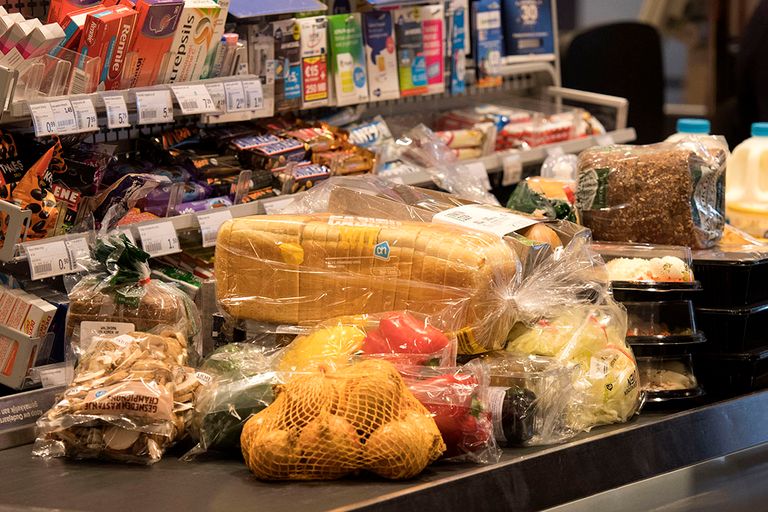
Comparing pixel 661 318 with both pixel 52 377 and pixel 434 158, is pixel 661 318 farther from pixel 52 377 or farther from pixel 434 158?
pixel 434 158

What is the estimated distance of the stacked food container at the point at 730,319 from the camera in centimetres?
270

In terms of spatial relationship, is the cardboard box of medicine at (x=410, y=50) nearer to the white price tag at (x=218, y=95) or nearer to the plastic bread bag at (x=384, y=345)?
the white price tag at (x=218, y=95)

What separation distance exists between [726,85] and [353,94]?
4.95m

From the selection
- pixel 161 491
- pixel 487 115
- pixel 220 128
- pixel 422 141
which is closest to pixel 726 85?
pixel 487 115

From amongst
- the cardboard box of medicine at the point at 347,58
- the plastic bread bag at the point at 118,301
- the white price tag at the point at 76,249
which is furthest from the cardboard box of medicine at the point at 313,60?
the plastic bread bag at the point at 118,301

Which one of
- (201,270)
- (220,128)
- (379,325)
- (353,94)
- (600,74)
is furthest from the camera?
(600,74)

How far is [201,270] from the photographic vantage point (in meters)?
3.30

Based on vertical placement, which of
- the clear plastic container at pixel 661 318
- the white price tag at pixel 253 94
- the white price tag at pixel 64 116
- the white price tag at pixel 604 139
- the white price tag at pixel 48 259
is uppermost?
the white price tag at pixel 64 116

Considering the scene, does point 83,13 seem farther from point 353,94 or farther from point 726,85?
point 726,85

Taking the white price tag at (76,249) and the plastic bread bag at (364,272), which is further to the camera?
the white price tag at (76,249)

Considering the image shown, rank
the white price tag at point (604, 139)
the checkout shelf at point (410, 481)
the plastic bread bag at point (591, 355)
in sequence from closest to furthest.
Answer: the checkout shelf at point (410, 481) < the plastic bread bag at point (591, 355) < the white price tag at point (604, 139)

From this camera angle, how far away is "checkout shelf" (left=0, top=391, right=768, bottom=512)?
1.99 meters

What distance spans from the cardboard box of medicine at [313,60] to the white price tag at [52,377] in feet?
4.94

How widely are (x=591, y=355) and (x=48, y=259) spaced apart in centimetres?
138
